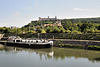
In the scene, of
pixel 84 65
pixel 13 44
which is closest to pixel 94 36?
pixel 84 65

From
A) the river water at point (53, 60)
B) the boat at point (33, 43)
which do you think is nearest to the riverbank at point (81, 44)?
the boat at point (33, 43)

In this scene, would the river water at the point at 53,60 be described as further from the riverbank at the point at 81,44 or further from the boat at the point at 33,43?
the boat at the point at 33,43

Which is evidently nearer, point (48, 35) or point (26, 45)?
point (26, 45)

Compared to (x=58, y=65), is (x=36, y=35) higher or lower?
higher

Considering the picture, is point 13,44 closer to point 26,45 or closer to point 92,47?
point 26,45

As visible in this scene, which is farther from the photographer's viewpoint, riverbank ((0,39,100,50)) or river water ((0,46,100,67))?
riverbank ((0,39,100,50))

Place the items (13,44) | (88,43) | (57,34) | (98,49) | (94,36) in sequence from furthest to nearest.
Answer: (57,34), (13,44), (94,36), (88,43), (98,49)

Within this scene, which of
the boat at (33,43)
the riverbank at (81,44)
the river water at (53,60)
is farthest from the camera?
the boat at (33,43)

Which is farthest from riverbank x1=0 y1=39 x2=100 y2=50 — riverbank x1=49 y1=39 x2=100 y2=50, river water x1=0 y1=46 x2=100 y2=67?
river water x1=0 y1=46 x2=100 y2=67

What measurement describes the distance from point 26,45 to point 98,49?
604 inches

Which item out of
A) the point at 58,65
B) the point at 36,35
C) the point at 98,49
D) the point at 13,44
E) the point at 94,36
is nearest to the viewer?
the point at 58,65

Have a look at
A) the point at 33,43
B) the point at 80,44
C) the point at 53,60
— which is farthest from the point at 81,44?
the point at 53,60

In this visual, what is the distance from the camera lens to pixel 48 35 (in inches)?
1604

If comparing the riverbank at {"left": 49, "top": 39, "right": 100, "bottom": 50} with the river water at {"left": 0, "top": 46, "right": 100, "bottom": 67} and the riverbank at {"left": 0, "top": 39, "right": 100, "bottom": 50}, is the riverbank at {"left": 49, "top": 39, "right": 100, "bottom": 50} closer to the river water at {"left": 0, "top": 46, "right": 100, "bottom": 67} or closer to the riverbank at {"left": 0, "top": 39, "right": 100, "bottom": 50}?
the riverbank at {"left": 0, "top": 39, "right": 100, "bottom": 50}
